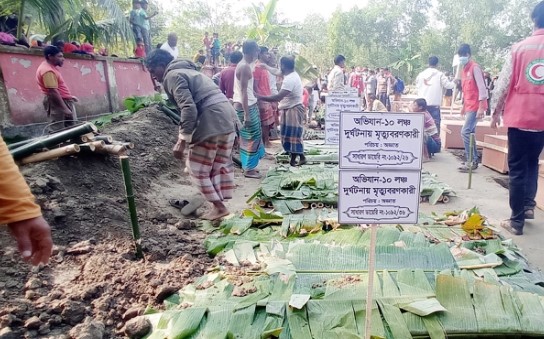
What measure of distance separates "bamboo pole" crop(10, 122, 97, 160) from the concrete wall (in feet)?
8.48

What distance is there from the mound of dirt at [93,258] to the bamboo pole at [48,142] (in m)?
0.25

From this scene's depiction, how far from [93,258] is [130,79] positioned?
8490 mm

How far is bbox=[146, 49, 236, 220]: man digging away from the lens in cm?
370

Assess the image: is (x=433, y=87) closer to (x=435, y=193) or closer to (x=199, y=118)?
(x=435, y=193)

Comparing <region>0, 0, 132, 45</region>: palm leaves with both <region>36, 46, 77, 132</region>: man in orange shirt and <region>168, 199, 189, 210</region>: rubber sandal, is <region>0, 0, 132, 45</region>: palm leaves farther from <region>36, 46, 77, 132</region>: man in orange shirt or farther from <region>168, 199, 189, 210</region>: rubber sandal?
<region>168, 199, 189, 210</region>: rubber sandal

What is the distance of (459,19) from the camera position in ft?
149

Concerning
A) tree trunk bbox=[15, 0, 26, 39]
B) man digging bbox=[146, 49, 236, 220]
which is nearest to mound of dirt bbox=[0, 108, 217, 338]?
man digging bbox=[146, 49, 236, 220]

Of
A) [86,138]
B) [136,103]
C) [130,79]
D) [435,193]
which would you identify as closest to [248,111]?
[86,138]

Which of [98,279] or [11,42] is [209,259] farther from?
[11,42]

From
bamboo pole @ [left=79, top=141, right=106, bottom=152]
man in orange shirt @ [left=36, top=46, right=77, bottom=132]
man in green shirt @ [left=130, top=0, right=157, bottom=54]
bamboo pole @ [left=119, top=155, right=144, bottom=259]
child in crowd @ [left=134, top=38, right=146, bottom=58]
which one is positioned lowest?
bamboo pole @ [left=119, top=155, right=144, bottom=259]

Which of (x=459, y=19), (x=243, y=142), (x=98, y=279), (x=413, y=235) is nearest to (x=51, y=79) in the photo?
(x=243, y=142)

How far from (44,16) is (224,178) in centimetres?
568

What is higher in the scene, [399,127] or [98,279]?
[399,127]

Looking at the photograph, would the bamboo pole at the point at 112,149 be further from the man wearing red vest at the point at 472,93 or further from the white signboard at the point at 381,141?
the man wearing red vest at the point at 472,93
